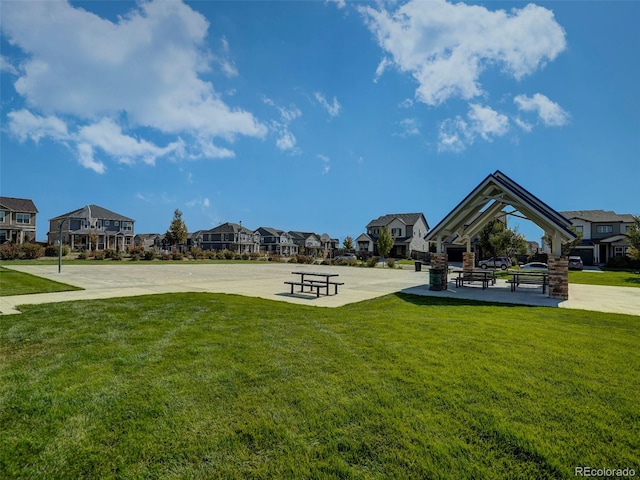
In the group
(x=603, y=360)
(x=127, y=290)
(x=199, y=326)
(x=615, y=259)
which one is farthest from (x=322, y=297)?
(x=615, y=259)

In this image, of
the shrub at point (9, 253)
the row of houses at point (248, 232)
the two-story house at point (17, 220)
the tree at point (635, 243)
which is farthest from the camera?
the two-story house at point (17, 220)

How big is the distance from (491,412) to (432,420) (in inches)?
27.6

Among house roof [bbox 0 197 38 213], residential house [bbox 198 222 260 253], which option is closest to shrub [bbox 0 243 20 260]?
house roof [bbox 0 197 38 213]

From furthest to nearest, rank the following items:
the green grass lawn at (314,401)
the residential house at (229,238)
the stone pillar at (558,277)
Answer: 1. the residential house at (229,238)
2. the stone pillar at (558,277)
3. the green grass lawn at (314,401)

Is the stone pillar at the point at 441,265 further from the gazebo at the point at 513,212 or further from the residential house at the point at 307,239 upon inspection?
the residential house at the point at 307,239

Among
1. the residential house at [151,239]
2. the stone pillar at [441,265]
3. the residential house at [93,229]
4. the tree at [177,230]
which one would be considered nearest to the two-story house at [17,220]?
the residential house at [93,229]

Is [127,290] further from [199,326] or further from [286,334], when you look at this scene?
[286,334]

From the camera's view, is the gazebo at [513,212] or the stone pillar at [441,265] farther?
the stone pillar at [441,265]

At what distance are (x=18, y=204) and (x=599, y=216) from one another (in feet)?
304

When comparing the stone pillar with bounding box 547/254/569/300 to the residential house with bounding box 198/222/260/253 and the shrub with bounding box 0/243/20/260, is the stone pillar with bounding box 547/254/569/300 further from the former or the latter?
the residential house with bounding box 198/222/260/253

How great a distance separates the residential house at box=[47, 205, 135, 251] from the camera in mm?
64875

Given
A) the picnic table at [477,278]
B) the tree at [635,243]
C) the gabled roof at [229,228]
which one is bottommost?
the picnic table at [477,278]

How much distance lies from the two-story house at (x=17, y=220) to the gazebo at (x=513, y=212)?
213 feet

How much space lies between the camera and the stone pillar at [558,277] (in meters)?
13.5
